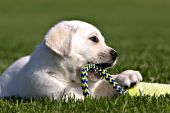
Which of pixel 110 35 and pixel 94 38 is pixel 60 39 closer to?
pixel 94 38

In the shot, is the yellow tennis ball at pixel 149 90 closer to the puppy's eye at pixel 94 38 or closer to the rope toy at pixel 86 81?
the rope toy at pixel 86 81

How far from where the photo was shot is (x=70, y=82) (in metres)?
6.58

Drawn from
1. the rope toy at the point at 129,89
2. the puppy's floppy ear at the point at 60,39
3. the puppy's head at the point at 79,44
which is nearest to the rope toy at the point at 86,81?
the rope toy at the point at 129,89

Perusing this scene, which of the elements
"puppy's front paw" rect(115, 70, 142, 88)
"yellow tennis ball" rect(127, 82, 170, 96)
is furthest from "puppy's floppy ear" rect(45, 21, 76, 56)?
"yellow tennis ball" rect(127, 82, 170, 96)

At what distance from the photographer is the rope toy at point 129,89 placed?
6.37 metres

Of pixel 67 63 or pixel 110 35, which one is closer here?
pixel 67 63

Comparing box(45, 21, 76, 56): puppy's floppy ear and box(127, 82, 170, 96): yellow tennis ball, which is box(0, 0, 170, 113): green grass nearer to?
box(127, 82, 170, 96): yellow tennis ball

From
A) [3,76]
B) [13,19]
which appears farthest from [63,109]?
[13,19]

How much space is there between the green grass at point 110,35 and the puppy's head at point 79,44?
2.18ft

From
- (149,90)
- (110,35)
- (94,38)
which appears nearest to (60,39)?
(94,38)

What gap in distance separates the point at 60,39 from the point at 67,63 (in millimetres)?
313

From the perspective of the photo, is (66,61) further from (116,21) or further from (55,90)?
(116,21)

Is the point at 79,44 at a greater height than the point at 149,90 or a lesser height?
greater

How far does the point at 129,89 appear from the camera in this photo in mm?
6590
